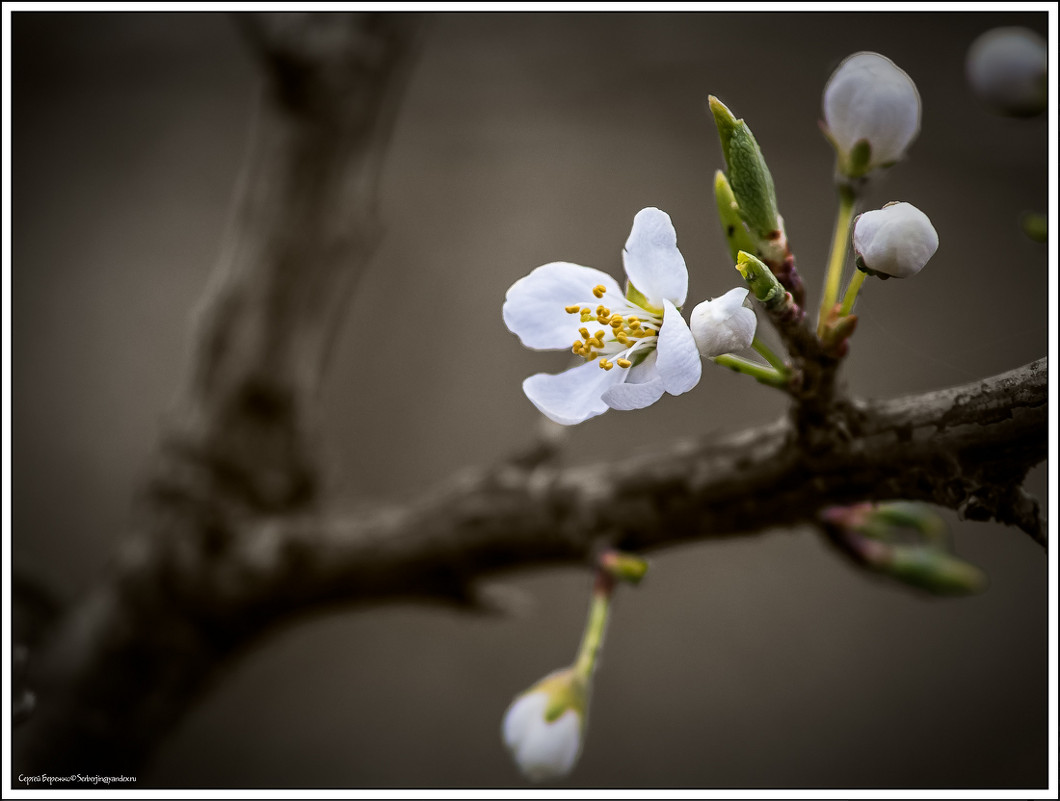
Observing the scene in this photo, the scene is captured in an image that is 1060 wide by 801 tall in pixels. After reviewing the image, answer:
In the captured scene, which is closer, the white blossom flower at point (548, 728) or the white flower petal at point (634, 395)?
the white flower petal at point (634, 395)

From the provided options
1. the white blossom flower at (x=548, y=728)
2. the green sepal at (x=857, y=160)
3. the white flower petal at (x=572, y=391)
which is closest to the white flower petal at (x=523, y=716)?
the white blossom flower at (x=548, y=728)

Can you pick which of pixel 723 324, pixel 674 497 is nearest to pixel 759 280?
pixel 723 324

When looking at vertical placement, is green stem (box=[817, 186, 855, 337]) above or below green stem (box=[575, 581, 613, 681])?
above

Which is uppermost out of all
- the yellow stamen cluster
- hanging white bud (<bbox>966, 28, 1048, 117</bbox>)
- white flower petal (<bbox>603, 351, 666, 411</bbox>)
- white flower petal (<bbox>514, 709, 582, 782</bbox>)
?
hanging white bud (<bbox>966, 28, 1048, 117</bbox>)

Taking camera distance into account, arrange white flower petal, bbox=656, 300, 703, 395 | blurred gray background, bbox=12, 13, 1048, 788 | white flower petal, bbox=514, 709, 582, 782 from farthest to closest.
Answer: blurred gray background, bbox=12, 13, 1048, 788
white flower petal, bbox=514, 709, 582, 782
white flower petal, bbox=656, 300, 703, 395

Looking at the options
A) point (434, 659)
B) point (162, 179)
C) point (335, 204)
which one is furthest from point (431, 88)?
point (434, 659)

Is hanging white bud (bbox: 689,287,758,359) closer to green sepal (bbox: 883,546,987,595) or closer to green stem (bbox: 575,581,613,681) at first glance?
green stem (bbox: 575,581,613,681)

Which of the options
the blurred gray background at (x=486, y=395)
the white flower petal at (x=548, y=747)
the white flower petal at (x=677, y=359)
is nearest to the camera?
the white flower petal at (x=677, y=359)

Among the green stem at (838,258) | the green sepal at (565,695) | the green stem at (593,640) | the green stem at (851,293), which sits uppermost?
the green stem at (838,258)

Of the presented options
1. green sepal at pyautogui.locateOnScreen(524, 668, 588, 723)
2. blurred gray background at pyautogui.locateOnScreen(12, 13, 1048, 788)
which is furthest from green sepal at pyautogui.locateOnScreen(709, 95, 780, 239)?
blurred gray background at pyautogui.locateOnScreen(12, 13, 1048, 788)

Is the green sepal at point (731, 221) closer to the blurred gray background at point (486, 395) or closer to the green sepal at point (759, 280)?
the green sepal at point (759, 280)
